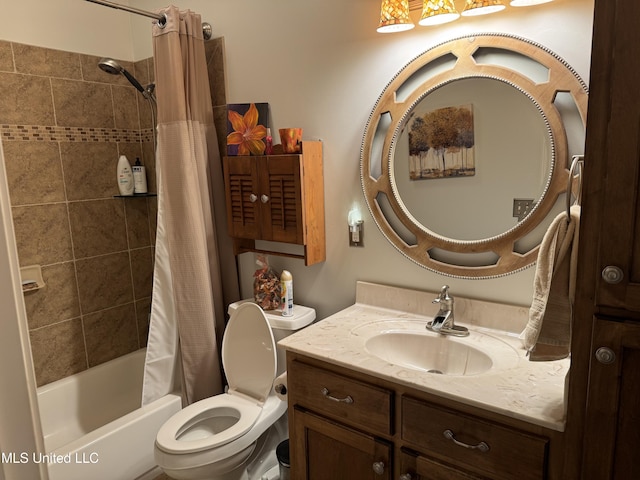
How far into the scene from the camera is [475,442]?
1215 millimetres

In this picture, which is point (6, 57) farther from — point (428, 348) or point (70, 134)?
point (428, 348)

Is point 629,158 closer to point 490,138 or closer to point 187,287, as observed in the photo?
point 490,138

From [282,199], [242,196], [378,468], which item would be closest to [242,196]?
[242,196]

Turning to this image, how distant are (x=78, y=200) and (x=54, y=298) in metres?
0.55

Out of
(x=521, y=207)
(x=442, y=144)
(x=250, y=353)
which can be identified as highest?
(x=442, y=144)

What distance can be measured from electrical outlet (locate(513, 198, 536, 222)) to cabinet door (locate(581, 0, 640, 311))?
56 centimetres

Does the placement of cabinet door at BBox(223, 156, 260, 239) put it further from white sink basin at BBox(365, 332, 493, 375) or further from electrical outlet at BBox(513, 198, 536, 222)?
electrical outlet at BBox(513, 198, 536, 222)

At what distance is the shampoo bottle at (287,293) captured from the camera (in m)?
2.06

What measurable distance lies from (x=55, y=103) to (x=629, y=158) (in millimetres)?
2598

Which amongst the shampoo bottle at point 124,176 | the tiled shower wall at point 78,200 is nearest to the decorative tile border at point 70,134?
the tiled shower wall at point 78,200

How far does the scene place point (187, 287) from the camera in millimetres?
2209

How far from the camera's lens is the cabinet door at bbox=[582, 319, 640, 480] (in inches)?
37.6

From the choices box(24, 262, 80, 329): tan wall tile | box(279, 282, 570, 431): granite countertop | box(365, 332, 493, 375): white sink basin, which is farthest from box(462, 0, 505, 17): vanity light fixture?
box(24, 262, 80, 329): tan wall tile

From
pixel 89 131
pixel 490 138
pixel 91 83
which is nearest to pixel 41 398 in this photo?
pixel 89 131
